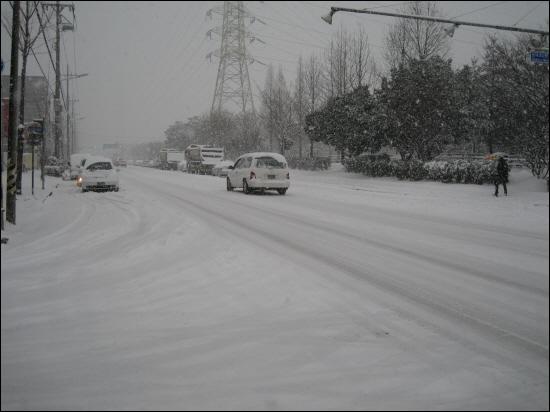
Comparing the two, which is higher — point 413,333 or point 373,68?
point 373,68

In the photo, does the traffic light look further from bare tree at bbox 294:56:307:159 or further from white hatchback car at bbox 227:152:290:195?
bare tree at bbox 294:56:307:159

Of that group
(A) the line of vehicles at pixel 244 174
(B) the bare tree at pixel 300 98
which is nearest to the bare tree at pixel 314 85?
(B) the bare tree at pixel 300 98

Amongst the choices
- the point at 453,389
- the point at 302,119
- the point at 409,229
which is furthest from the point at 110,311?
the point at 302,119

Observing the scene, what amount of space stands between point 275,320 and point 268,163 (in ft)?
46.8

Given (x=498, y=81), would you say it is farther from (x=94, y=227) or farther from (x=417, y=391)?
(x=417, y=391)

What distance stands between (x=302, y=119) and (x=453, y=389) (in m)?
46.3

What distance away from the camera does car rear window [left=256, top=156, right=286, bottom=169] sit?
59.6 ft

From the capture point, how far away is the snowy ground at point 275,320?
303cm

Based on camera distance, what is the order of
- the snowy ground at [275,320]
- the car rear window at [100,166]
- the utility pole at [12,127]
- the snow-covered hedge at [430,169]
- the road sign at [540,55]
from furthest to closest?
the snow-covered hedge at [430,169], the car rear window at [100,166], the road sign at [540,55], the utility pole at [12,127], the snowy ground at [275,320]

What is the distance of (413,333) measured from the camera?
12.9 feet

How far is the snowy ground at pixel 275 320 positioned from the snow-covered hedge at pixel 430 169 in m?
13.3

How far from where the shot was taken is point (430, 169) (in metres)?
24.5

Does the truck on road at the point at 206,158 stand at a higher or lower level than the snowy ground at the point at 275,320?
higher

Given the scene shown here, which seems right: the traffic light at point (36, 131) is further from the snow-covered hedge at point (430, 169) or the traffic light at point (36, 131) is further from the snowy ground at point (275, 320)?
the snow-covered hedge at point (430, 169)
